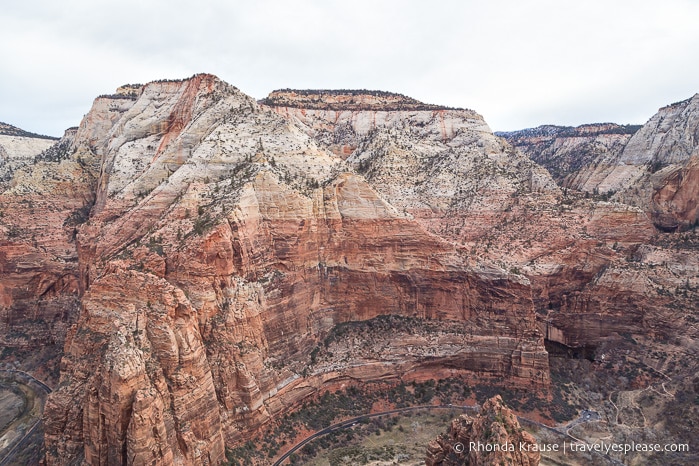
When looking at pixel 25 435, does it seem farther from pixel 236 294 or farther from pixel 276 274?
pixel 276 274

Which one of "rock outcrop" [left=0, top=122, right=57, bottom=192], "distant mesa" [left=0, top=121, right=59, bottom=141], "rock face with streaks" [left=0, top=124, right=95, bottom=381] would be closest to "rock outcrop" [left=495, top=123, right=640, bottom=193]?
"rock face with streaks" [left=0, top=124, right=95, bottom=381]

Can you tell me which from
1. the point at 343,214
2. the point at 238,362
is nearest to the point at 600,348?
the point at 343,214

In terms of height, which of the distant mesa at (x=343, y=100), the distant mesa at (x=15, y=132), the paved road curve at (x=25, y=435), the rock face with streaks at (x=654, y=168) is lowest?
the paved road curve at (x=25, y=435)

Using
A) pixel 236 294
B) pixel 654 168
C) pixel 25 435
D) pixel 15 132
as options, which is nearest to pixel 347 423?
pixel 236 294

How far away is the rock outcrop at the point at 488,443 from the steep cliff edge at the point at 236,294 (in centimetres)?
1547

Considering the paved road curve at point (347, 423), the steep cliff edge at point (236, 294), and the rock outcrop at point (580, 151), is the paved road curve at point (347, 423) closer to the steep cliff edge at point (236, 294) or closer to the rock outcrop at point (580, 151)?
the steep cliff edge at point (236, 294)

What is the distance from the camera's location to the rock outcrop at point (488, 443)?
18.9 meters

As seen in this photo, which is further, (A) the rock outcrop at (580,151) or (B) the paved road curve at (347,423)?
(A) the rock outcrop at (580,151)

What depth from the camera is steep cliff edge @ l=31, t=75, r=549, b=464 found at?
26.3 metres

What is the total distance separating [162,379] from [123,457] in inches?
179

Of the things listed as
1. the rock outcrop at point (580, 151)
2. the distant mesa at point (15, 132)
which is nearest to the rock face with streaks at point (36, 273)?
the distant mesa at point (15, 132)

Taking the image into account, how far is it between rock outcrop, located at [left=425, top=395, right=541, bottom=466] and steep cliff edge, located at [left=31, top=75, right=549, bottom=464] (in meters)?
15.5

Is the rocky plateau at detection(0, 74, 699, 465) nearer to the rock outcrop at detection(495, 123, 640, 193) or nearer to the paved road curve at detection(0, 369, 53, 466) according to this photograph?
the paved road curve at detection(0, 369, 53, 466)

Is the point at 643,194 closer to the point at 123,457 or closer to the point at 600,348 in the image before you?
the point at 600,348
